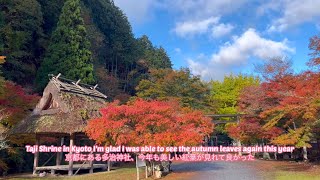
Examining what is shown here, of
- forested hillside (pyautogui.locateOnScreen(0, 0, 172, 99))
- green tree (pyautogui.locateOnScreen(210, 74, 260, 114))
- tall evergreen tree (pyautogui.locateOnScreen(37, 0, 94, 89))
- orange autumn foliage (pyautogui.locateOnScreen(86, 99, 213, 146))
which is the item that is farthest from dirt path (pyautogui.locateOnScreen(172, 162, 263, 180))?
green tree (pyautogui.locateOnScreen(210, 74, 260, 114))

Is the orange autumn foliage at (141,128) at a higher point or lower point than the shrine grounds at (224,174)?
higher

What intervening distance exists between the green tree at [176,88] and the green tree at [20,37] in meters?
11.3

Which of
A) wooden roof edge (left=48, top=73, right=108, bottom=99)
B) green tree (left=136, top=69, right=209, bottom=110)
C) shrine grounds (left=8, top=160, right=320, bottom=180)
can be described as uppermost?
green tree (left=136, top=69, right=209, bottom=110)

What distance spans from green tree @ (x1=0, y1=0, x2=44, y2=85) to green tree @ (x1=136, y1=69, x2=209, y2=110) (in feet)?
37.2

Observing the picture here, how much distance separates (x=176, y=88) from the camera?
31828 millimetres

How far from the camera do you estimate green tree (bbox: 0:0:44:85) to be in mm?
21844

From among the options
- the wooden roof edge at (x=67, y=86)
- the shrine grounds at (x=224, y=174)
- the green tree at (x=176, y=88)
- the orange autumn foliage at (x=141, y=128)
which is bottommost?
the shrine grounds at (x=224, y=174)

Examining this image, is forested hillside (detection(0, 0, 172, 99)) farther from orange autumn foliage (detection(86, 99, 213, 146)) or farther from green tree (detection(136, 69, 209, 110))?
orange autumn foliage (detection(86, 99, 213, 146))

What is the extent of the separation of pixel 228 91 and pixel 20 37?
89.7ft

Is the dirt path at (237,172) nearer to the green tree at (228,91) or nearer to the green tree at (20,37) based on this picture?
the green tree at (20,37)

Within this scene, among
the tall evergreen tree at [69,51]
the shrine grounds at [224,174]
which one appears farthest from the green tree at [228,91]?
the shrine grounds at [224,174]

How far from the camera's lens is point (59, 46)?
982 inches

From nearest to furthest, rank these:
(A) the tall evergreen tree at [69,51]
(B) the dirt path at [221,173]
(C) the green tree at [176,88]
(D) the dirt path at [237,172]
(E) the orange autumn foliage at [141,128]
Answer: (E) the orange autumn foliage at [141,128]
(B) the dirt path at [221,173]
(D) the dirt path at [237,172]
(A) the tall evergreen tree at [69,51]
(C) the green tree at [176,88]

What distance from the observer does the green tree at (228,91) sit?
38969mm
